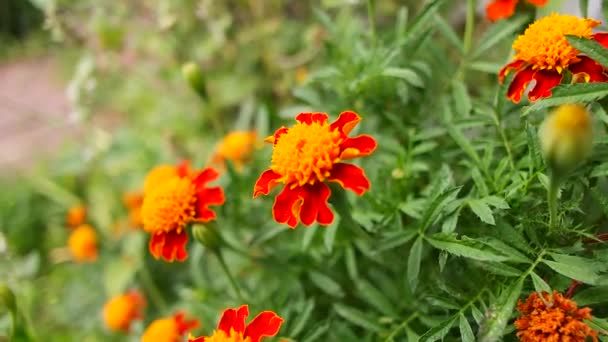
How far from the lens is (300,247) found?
1086 millimetres

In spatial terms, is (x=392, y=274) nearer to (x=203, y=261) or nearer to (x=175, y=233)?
(x=175, y=233)

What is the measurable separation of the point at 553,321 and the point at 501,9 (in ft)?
1.77

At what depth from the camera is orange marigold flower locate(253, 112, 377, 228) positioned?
739mm

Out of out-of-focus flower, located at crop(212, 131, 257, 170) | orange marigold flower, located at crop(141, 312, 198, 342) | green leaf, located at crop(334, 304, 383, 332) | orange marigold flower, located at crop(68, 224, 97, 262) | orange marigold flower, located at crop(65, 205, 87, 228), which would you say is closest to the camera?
green leaf, located at crop(334, 304, 383, 332)

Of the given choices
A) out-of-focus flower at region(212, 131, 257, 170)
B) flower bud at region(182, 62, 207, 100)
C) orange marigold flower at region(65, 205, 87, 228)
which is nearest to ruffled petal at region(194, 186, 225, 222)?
flower bud at region(182, 62, 207, 100)

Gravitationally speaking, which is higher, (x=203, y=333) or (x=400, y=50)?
(x=400, y=50)

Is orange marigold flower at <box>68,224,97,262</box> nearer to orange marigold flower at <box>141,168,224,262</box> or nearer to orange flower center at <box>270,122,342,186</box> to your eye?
orange marigold flower at <box>141,168,224,262</box>

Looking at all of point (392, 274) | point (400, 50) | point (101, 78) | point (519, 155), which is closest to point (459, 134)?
point (519, 155)

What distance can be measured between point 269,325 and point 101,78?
66.7 inches

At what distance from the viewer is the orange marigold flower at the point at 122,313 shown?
1461mm

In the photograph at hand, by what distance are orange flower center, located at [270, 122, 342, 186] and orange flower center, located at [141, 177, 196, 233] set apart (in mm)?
237

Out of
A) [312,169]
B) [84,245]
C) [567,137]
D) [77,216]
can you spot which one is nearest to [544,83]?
[567,137]

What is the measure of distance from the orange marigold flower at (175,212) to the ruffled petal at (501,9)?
546mm

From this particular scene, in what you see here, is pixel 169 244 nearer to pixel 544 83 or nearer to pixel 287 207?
pixel 287 207
